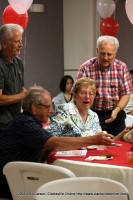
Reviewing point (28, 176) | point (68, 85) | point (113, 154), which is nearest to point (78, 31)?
point (68, 85)

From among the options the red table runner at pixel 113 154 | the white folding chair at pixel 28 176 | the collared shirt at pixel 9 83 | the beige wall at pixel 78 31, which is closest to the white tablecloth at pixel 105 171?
the red table runner at pixel 113 154

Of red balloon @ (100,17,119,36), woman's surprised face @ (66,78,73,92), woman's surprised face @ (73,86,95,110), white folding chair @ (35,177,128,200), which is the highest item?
red balloon @ (100,17,119,36)

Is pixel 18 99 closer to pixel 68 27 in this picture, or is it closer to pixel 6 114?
pixel 6 114

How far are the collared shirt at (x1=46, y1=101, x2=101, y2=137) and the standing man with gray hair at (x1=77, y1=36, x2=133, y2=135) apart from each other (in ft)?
2.24

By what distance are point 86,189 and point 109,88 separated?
2208 millimetres

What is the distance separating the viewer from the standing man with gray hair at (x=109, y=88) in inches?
166

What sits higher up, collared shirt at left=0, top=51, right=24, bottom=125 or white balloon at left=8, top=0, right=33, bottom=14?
white balloon at left=8, top=0, right=33, bottom=14

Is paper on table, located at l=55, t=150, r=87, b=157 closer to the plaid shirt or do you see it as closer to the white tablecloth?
the white tablecloth

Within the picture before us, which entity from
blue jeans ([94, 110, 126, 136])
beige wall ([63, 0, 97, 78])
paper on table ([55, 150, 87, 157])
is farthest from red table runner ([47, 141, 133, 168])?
beige wall ([63, 0, 97, 78])

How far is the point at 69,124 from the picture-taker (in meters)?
3.42

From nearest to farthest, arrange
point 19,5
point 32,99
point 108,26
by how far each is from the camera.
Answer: point 32,99
point 19,5
point 108,26

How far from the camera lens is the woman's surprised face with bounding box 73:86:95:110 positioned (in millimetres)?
3566

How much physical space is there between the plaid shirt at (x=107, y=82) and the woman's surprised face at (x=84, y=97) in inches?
24.7

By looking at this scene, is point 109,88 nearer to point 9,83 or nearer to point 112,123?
point 112,123
